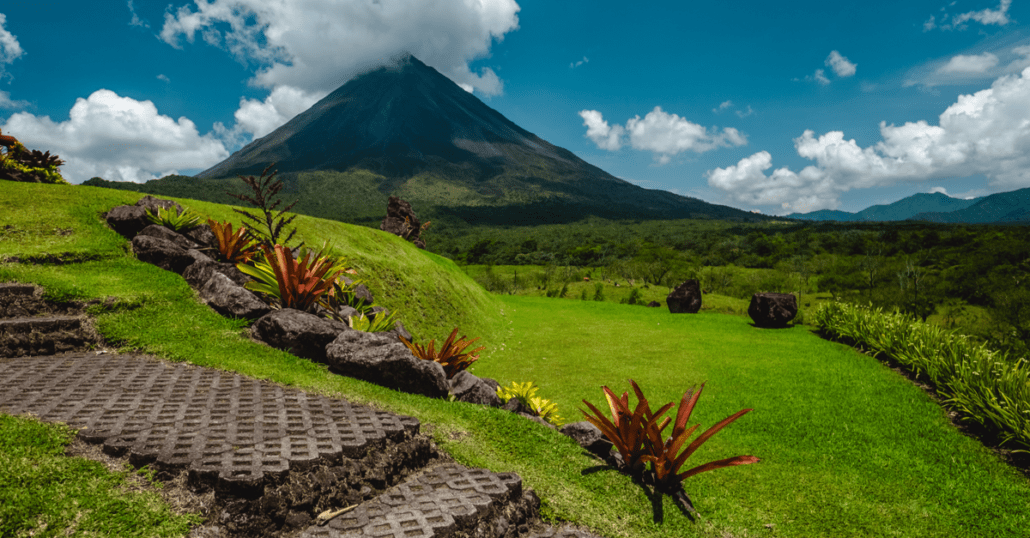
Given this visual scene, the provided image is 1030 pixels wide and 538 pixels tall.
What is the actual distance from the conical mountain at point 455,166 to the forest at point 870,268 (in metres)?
55.6

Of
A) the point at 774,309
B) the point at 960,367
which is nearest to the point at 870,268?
the point at 774,309

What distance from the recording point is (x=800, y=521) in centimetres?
407

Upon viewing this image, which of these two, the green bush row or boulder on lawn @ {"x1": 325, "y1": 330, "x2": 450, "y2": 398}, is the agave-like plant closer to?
boulder on lawn @ {"x1": 325, "y1": 330, "x2": 450, "y2": 398}

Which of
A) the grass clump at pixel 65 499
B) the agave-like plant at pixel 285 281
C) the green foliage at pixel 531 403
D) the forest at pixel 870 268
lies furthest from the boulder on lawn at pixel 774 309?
the grass clump at pixel 65 499

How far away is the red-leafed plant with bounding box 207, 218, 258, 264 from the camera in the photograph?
277 inches

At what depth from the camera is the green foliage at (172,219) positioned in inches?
278

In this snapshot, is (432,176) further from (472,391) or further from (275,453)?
(275,453)

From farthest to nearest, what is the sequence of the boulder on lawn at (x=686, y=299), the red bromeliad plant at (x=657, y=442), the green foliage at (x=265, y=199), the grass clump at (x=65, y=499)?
the boulder on lawn at (x=686, y=299), the green foliage at (x=265, y=199), the red bromeliad plant at (x=657, y=442), the grass clump at (x=65, y=499)

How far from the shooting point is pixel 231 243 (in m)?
7.07

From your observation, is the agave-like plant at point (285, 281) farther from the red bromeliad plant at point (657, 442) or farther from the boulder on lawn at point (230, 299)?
the red bromeliad plant at point (657, 442)

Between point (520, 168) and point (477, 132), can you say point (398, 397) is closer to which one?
point (520, 168)

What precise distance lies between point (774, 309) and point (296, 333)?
13081mm

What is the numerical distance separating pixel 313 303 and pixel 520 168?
540 feet

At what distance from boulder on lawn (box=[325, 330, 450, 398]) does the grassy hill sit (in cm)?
23
